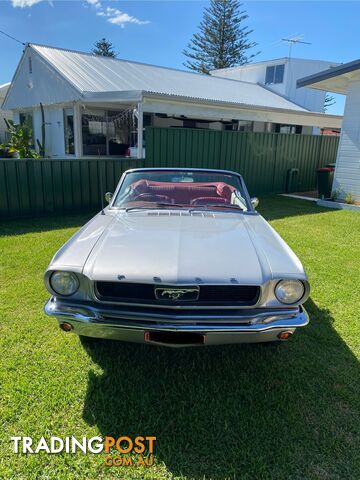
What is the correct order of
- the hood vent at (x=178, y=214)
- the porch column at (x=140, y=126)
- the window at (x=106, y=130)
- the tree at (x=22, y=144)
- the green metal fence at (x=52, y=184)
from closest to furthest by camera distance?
the hood vent at (x=178, y=214) < the green metal fence at (x=52, y=184) < the porch column at (x=140, y=126) < the window at (x=106, y=130) < the tree at (x=22, y=144)

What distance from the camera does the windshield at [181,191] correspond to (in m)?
3.84

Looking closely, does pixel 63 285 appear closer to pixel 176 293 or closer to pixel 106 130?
pixel 176 293

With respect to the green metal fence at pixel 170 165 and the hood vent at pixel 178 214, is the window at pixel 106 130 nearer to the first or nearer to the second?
the green metal fence at pixel 170 165

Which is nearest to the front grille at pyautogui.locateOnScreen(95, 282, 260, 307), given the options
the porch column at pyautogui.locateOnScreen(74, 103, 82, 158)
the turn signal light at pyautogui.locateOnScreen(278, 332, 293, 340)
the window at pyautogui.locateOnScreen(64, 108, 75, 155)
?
the turn signal light at pyautogui.locateOnScreen(278, 332, 293, 340)

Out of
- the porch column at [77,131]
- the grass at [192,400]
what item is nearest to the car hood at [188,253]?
the grass at [192,400]

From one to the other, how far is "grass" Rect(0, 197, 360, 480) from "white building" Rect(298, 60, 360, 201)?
7.79m

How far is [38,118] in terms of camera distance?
16.5 metres

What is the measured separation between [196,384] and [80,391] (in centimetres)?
87

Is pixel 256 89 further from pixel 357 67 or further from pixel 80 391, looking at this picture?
pixel 80 391

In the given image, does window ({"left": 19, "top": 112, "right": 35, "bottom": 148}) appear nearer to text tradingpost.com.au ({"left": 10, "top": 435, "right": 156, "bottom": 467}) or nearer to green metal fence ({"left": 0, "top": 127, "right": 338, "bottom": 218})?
green metal fence ({"left": 0, "top": 127, "right": 338, "bottom": 218})

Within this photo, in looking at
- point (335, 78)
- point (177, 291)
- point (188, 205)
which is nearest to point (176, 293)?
point (177, 291)

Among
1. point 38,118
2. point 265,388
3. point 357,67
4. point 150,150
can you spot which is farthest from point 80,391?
point 38,118

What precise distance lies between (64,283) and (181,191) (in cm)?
203

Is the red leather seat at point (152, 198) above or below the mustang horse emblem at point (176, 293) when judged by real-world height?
above
